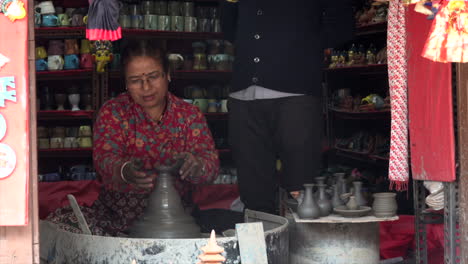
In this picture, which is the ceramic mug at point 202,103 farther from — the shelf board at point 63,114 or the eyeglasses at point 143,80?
the eyeglasses at point 143,80

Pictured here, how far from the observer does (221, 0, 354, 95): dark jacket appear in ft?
12.3

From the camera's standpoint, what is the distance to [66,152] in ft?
20.5

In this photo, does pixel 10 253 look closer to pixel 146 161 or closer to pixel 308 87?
pixel 146 161

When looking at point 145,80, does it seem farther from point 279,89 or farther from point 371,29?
point 371,29

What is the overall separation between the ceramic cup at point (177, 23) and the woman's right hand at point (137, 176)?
296cm

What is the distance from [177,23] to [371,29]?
171cm

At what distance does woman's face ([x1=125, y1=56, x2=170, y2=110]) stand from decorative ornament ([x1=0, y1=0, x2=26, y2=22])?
157 centimetres

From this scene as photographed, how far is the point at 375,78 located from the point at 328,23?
3083 mm

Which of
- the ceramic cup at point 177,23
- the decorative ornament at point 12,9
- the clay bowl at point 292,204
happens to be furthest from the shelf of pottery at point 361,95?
the decorative ornament at point 12,9

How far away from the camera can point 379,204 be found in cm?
381

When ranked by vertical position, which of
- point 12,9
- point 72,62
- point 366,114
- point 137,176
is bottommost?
point 137,176

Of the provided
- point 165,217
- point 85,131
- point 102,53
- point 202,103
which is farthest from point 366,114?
point 165,217

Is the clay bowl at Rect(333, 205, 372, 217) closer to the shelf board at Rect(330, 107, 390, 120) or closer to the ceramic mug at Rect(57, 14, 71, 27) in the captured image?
the shelf board at Rect(330, 107, 390, 120)

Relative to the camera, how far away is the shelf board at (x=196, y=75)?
20.3 feet
